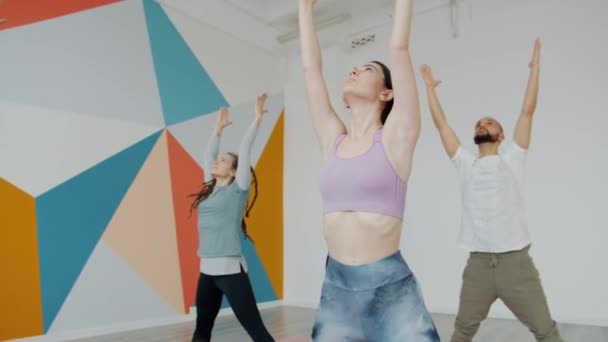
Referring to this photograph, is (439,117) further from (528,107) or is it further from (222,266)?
(222,266)

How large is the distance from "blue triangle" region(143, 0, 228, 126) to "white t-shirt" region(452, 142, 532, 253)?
2929mm

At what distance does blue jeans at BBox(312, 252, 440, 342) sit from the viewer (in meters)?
1.00

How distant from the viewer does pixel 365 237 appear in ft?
3.49

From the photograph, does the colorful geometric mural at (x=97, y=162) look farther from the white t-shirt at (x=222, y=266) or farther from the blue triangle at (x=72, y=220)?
the white t-shirt at (x=222, y=266)

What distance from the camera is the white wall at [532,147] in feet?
12.3

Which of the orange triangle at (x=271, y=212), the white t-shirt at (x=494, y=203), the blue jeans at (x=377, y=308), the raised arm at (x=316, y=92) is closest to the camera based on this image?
the blue jeans at (x=377, y=308)

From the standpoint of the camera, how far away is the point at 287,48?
18.8 feet

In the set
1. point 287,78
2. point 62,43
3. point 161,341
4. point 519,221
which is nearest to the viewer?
point 519,221

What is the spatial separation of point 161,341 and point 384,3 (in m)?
3.92

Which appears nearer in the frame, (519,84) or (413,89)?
(413,89)

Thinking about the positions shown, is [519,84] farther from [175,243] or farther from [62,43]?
[62,43]

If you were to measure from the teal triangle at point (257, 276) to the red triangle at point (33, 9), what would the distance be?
8.65ft

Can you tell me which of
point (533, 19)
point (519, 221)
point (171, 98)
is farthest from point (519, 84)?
point (171, 98)

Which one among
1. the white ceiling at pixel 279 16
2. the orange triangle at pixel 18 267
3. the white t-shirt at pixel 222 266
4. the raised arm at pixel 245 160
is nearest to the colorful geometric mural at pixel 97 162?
the orange triangle at pixel 18 267
